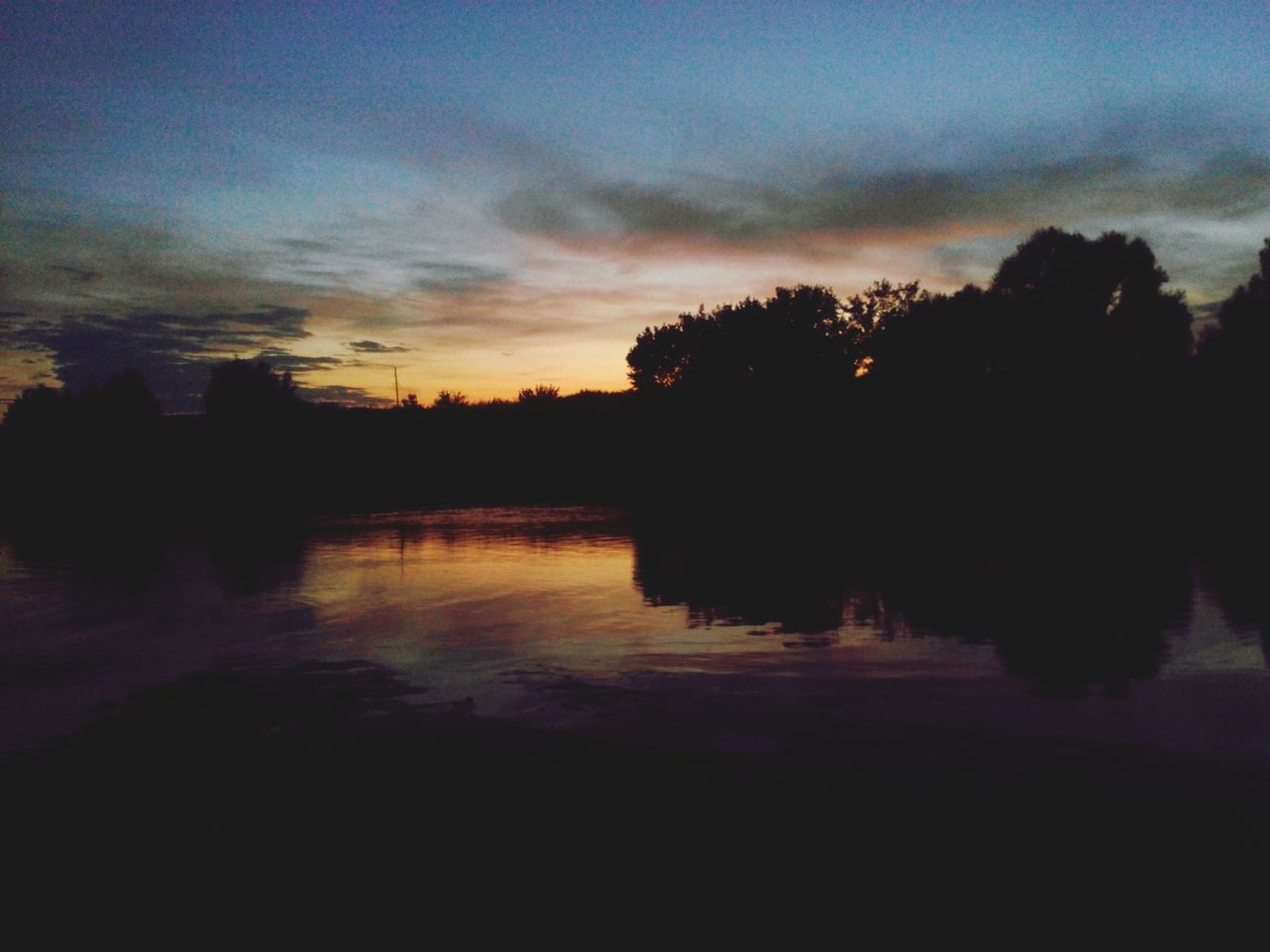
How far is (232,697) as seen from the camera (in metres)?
6.98

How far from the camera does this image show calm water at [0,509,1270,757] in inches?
247

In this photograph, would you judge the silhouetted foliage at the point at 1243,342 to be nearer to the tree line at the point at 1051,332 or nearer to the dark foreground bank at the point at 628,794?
the tree line at the point at 1051,332

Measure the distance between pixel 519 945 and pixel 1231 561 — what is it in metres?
13.7

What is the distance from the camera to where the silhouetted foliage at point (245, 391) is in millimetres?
64688

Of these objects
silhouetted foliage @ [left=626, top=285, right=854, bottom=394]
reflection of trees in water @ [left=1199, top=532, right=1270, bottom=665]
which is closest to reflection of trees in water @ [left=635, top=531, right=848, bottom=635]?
reflection of trees in water @ [left=1199, top=532, right=1270, bottom=665]

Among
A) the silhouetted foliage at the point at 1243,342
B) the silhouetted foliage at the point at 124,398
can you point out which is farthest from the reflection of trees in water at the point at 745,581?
the silhouetted foliage at the point at 124,398

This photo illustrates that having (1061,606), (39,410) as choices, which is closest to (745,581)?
(1061,606)

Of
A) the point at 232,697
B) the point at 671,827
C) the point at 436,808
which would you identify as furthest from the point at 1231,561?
the point at 232,697

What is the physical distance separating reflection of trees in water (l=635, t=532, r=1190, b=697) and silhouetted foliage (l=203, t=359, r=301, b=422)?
5739 cm

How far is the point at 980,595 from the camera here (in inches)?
422

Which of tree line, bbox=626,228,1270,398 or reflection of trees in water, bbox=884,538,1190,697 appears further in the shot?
tree line, bbox=626,228,1270,398

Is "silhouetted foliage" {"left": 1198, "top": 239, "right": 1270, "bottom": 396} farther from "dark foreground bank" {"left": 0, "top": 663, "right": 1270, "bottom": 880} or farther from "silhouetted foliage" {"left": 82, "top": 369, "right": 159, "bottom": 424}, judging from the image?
"silhouetted foliage" {"left": 82, "top": 369, "right": 159, "bottom": 424}

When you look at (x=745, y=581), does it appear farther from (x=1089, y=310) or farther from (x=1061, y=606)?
(x=1089, y=310)

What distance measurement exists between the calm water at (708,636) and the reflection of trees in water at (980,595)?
0.05 meters
